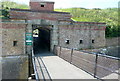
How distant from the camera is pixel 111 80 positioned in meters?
4.84

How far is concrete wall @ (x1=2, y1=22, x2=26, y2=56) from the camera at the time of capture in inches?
436

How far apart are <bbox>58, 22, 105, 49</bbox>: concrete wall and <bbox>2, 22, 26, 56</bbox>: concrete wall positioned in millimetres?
3938

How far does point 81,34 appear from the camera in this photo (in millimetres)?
14188

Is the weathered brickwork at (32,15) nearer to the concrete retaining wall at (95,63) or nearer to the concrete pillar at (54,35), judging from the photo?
the concrete pillar at (54,35)

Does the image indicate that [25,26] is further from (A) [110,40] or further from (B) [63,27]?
(A) [110,40]

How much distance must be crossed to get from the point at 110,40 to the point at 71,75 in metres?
12.9

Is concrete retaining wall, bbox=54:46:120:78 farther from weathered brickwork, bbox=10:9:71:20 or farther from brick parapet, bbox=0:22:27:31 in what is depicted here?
brick parapet, bbox=0:22:27:31

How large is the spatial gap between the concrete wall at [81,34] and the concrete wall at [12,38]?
394cm

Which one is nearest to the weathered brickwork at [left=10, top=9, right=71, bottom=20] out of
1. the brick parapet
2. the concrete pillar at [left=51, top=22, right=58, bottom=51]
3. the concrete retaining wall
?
the brick parapet

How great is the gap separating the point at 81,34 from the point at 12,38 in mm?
7527

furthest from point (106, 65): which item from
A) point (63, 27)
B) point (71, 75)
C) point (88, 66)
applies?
point (63, 27)

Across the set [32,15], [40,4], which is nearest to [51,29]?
[32,15]

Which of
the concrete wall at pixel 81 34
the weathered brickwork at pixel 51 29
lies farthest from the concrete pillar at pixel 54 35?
the concrete wall at pixel 81 34

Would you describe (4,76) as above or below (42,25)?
below
